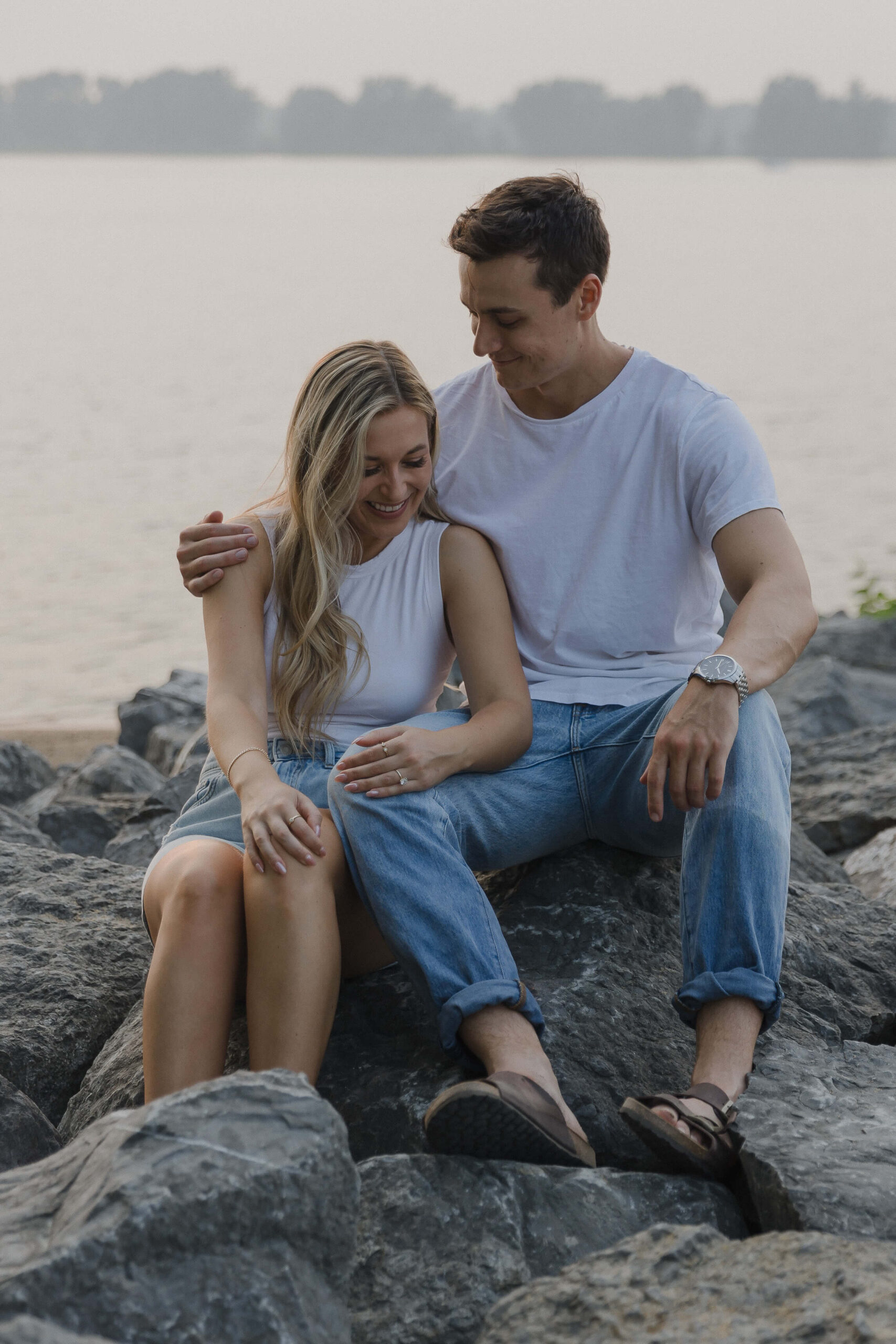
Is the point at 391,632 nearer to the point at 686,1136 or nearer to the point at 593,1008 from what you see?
the point at 593,1008

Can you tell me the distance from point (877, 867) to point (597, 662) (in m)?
1.47

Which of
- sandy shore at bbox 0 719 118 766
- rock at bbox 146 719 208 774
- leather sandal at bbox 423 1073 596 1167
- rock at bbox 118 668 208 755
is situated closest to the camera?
leather sandal at bbox 423 1073 596 1167

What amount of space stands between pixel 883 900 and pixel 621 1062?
161 cm

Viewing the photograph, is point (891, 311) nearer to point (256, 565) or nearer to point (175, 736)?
point (175, 736)

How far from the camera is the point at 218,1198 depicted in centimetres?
153

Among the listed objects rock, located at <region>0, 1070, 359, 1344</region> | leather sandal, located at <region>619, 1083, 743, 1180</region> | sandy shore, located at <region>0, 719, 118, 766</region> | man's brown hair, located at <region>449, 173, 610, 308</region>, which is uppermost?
man's brown hair, located at <region>449, 173, 610, 308</region>

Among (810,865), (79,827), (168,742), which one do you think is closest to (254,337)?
(168,742)

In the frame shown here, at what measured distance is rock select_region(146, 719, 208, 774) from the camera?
5.89 metres

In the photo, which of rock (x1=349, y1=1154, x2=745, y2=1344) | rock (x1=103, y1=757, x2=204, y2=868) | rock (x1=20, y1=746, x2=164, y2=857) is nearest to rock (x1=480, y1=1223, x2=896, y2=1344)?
rock (x1=349, y1=1154, x2=745, y2=1344)

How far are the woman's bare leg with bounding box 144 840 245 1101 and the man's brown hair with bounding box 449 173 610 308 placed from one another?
143cm

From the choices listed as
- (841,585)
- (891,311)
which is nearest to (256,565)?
(841,585)

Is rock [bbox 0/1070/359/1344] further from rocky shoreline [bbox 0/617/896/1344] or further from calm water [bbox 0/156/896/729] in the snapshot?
calm water [bbox 0/156/896/729]

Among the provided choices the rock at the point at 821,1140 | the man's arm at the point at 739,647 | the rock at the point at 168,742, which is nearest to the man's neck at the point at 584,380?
the man's arm at the point at 739,647

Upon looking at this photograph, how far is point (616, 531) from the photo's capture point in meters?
2.88
